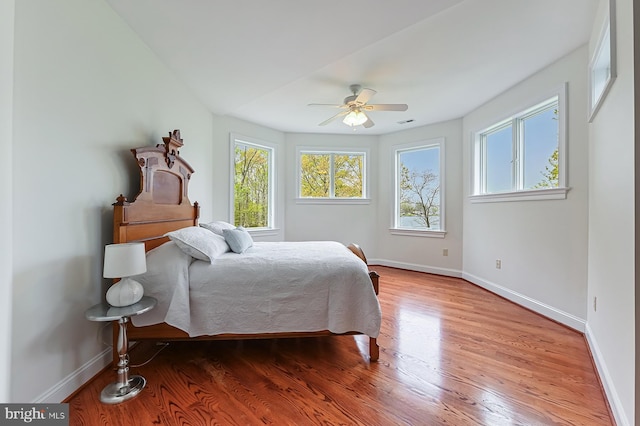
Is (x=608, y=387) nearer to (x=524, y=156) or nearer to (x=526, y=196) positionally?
(x=526, y=196)

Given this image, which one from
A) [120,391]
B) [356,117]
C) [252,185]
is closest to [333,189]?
[252,185]

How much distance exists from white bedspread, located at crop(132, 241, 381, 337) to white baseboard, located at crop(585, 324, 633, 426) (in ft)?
3.98

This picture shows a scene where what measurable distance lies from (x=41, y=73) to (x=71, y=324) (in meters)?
1.37

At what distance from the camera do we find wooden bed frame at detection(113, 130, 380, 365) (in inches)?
72.8

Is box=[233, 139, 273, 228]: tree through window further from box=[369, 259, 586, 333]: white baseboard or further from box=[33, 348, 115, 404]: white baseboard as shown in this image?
box=[33, 348, 115, 404]: white baseboard

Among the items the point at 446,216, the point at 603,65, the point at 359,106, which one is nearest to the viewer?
the point at 603,65

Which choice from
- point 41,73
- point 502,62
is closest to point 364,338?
point 41,73

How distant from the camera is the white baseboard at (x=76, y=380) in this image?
4.80 ft

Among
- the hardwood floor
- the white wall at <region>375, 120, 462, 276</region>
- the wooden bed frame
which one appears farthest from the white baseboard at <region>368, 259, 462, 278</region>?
the wooden bed frame

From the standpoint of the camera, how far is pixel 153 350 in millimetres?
2102

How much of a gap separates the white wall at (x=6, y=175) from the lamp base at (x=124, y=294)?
1.32 ft

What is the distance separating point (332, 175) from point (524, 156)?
292cm

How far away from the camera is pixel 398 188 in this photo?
5039 millimetres

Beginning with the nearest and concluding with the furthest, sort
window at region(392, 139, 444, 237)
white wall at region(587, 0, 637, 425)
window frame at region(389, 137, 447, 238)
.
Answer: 1. white wall at region(587, 0, 637, 425)
2. window frame at region(389, 137, 447, 238)
3. window at region(392, 139, 444, 237)
